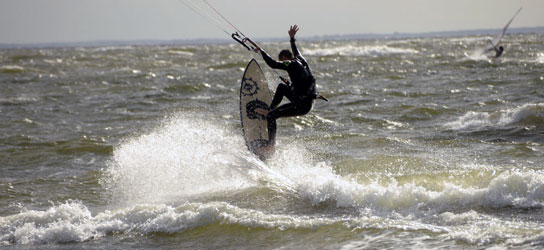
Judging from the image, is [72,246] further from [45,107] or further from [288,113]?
[45,107]

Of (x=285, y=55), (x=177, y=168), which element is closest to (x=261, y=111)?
(x=285, y=55)

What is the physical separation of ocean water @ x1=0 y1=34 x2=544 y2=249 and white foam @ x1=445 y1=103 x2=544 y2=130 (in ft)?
0.18

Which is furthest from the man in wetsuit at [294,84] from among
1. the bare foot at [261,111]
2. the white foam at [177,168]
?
the white foam at [177,168]

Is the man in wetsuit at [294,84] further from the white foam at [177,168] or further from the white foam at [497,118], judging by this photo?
the white foam at [497,118]

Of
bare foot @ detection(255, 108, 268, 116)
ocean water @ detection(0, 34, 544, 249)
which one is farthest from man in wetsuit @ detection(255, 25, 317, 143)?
ocean water @ detection(0, 34, 544, 249)

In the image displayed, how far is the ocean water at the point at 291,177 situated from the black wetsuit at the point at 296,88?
106 cm

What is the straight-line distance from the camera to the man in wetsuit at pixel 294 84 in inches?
382

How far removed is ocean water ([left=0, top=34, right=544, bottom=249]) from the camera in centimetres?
766

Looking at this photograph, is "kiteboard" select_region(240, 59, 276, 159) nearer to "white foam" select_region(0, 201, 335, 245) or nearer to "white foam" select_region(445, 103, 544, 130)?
"white foam" select_region(0, 201, 335, 245)

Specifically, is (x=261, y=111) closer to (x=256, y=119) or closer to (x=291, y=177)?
(x=256, y=119)

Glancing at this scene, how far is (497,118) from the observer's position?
1468cm

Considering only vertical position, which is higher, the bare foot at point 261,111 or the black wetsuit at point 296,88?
the black wetsuit at point 296,88

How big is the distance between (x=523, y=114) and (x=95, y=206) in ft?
32.5

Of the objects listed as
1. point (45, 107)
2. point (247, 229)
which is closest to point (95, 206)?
point (247, 229)
